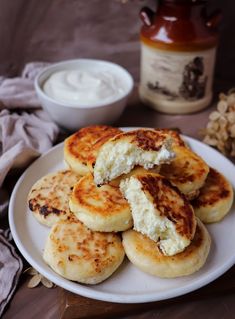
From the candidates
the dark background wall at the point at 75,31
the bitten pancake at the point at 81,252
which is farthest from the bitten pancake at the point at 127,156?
the dark background wall at the point at 75,31

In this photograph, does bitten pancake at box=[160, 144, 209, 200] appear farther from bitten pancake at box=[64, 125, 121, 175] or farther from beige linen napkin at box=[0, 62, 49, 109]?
beige linen napkin at box=[0, 62, 49, 109]

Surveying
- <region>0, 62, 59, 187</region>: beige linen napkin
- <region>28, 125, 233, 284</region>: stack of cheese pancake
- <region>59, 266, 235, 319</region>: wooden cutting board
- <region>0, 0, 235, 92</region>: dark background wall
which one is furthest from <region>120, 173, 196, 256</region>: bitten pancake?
<region>0, 0, 235, 92</region>: dark background wall

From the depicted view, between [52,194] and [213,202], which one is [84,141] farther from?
[213,202]

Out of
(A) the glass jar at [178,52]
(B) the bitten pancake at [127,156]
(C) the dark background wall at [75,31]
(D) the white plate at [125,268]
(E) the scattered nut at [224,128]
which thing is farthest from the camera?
(C) the dark background wall at [75,31]

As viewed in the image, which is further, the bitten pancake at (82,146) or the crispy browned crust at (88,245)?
the bitten pancake at (82,146)

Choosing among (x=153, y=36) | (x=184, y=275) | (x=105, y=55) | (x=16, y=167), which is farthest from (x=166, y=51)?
(x=184, y=275)

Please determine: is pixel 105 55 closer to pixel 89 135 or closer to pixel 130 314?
pixel 89 135

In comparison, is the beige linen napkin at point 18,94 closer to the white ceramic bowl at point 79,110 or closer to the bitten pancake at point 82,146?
the white ceramic bowl at point 79,110

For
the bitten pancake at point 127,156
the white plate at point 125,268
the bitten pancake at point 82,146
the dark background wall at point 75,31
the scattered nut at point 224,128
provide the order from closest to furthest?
the white plate at point 125,268
the bitten pancake at point 127,156
the bitten pancake at point 82,146
the scattered nut at point 224,128
the dark background wall at point 75,31
